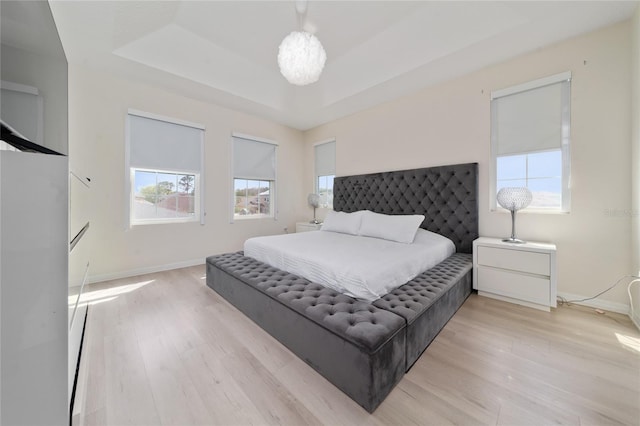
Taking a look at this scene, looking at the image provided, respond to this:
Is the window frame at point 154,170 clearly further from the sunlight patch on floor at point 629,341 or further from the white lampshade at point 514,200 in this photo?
the sunlight patch on floor at point 629,341

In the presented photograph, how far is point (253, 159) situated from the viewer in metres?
4.33

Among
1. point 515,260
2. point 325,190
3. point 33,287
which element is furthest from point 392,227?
point 33,287

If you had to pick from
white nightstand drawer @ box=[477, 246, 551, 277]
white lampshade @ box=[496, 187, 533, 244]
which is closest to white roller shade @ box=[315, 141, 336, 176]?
white lampshade @ box=[496, 187, 533, 244]

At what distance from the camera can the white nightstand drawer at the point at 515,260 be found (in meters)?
2.11

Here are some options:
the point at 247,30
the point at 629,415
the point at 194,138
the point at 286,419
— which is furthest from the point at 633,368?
the point at 194,138

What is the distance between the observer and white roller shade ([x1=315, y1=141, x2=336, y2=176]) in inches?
181

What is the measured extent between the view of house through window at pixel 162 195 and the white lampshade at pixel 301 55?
7.98ft

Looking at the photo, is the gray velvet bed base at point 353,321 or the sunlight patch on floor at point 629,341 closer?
the gray velvet bed base at point 353,321

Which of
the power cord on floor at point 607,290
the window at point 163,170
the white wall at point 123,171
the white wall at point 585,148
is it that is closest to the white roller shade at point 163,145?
the window at point 163,170

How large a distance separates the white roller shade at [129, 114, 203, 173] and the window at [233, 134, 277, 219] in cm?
66

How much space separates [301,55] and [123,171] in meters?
2.76

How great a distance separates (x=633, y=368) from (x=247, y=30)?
13.8ft

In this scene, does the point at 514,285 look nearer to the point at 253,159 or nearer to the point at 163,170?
the point at 253,159

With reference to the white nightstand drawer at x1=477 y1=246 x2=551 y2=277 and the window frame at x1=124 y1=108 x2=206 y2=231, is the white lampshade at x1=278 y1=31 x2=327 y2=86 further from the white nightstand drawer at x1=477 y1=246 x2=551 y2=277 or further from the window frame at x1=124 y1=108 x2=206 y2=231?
the white nightstand drawer at x1=477 y1=246 x2=551 y2=277
